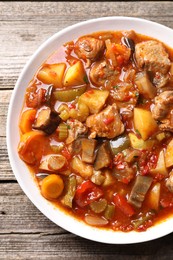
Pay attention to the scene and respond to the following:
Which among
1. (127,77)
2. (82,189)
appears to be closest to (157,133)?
(127,77)

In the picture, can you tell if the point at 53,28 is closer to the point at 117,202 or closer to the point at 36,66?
the point at 36,66

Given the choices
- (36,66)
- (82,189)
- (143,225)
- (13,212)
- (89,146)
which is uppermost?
(36,66)

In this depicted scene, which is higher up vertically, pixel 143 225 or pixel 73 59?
pixel 73 59

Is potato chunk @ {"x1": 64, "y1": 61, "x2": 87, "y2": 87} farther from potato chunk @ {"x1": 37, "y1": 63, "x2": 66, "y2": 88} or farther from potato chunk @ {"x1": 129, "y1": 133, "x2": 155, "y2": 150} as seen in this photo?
potato chunk @ {"x1": 129, "y1": 133, "x2": 155, "y2": 150}

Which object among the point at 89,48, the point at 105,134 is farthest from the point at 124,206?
the point at 89,48

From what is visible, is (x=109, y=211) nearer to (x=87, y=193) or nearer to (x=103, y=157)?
(x=87, y=193)

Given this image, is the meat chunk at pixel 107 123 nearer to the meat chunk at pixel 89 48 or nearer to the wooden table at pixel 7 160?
the meat chunk at pixel 89 48

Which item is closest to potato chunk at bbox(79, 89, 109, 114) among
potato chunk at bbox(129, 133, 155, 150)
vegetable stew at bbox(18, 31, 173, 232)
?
vegetable stew at bbox(18, 31, 173, 232)
